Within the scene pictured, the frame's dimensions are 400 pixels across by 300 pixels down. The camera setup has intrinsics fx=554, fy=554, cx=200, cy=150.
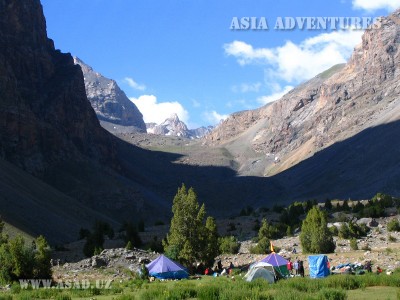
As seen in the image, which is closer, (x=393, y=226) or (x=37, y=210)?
(x=393, y=226)

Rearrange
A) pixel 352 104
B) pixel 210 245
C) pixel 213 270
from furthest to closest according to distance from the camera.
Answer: pixel 352 104 < pixel 210 245 < pixel 213 270

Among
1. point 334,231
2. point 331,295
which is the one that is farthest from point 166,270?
point 334,231

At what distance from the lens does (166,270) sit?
31.4m

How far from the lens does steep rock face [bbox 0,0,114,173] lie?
96.4m

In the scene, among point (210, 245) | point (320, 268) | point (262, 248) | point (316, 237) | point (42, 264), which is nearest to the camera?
point (320, 268)

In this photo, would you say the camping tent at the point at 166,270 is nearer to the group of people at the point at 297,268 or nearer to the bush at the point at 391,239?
the group of people at the point at 297,268

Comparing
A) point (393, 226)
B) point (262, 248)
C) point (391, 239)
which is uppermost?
point (393, 226)

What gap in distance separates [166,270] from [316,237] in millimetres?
12909

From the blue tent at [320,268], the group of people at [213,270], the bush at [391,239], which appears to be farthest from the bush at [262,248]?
the blue tent at [320,268]

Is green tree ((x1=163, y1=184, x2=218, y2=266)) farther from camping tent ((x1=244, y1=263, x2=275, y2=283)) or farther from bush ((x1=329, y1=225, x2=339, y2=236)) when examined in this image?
bush ((x1=329, y1=225, x2=339, y2=236))

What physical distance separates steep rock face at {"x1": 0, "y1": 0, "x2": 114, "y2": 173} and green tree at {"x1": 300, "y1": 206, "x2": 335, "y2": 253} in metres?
65.9

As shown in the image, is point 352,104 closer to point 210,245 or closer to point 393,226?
point 393,226

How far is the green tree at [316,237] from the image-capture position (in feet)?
129

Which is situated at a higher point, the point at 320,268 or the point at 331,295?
the point at 320,268
